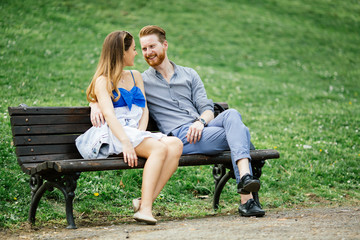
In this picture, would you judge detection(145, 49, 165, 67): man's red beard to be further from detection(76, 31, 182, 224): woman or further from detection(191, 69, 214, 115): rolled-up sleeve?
detection(191, 69, 214, 115): rolled-up sleeve

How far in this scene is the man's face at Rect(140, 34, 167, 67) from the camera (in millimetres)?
4953

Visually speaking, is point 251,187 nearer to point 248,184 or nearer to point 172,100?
point 248,184

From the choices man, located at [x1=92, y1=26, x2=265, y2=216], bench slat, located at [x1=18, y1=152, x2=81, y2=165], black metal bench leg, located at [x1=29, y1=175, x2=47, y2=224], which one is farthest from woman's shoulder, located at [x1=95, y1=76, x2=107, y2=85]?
black metal bench leg, located at [x1=29, y1=175, x2=47, y2=224]

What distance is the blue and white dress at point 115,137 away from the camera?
434 centimetres

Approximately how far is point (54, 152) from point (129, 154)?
2.86 feet

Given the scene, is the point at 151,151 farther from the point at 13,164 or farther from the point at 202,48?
the point at 202,48

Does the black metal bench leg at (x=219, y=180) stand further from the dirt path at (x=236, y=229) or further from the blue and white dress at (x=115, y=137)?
the blue and white dress at (x=115, y=137)

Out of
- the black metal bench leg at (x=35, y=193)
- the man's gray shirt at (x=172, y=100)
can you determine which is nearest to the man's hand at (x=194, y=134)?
the man's gray shirt at (x=172, y=100)

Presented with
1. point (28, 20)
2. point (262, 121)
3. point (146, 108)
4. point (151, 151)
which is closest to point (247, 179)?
point (151, 151)

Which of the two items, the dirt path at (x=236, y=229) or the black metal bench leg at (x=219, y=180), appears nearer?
the dirt path at (x=236, y=229)

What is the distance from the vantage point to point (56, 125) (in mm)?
4602

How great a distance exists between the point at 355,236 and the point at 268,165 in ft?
11.5

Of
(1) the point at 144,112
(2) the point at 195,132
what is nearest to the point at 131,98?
(1) the point at 144,112

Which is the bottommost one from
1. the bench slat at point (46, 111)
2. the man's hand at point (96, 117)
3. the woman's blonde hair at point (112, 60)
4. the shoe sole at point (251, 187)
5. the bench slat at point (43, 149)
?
the shoe sole at point (251, 187)
